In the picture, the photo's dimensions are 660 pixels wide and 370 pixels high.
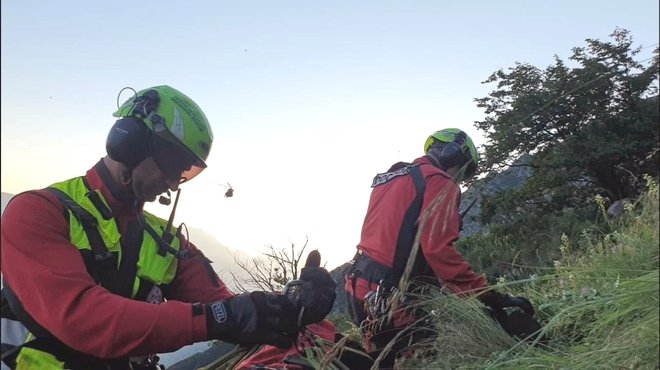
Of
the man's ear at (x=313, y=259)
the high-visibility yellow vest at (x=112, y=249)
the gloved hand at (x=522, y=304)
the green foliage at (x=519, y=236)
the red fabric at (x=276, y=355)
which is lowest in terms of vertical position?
the green foliage at (x=519, y=236)

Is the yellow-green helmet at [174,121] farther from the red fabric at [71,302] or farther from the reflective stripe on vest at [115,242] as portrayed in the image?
the red fabric at [71,302]

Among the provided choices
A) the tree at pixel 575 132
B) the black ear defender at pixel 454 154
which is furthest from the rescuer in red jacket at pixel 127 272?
the tree at pixel 575 132

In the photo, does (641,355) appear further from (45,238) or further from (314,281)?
(45,238)

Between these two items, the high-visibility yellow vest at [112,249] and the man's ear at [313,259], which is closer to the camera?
the high-visibility yellow vest at [112,249]

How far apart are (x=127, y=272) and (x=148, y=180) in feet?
1.59

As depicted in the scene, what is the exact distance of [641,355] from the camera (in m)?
1.84

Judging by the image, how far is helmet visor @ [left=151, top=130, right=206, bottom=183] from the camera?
10.7 ft

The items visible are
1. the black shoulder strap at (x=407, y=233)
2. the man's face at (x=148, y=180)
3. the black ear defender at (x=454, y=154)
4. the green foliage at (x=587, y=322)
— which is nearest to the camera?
the green foliage at (x=587, y=322)

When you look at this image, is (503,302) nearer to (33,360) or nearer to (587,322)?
(587,322)

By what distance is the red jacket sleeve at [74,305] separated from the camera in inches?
101

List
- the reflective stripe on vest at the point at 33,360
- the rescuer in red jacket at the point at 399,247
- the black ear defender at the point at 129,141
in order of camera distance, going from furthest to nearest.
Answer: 1. the rescuer in red jacket at the point at 399,247
2. the black ear defender at the point at 129,141
3. the reflective stripe on vest at the point at 33,360

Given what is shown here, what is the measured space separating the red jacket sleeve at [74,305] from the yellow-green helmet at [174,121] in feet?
2.46

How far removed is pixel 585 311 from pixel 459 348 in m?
0.55

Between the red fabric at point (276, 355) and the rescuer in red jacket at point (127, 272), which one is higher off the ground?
the rescuer in red jacket at point (127, 272)
